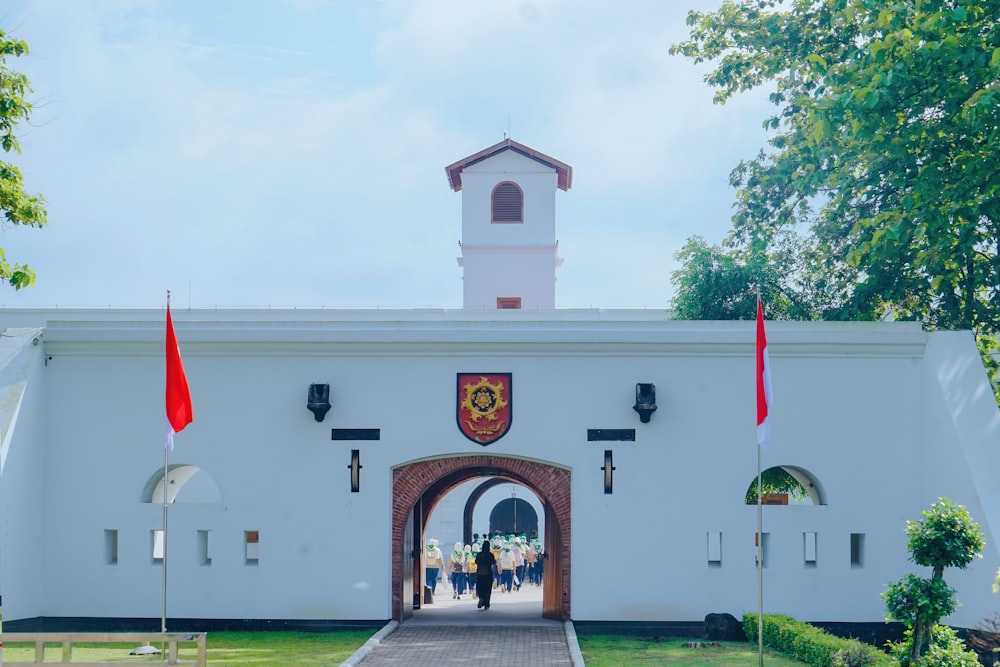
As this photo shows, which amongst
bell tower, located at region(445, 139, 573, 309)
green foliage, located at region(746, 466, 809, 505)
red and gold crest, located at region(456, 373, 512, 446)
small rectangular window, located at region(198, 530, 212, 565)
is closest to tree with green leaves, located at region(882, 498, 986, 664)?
red and gold crest, located at region(456, 373, 512, 446)

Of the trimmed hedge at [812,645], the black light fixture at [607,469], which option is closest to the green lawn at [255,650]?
the black light fixture at [607,469]

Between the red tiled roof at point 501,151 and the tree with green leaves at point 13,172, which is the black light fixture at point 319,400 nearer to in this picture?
the tree with green leaves at point 13,172

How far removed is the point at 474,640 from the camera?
16.9 meters

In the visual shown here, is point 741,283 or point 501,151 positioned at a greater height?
point 501,151

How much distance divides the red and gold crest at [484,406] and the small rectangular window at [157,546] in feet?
16.7

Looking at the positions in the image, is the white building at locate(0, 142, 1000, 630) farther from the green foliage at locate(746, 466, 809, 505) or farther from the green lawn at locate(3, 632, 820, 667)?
the green foliage at locate(746, 466, 809, 505)

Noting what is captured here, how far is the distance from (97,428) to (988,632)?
1318 cm

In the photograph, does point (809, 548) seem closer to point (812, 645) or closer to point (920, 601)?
point (812, 645)

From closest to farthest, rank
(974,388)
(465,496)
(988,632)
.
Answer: (988,632)
(974,388)
(465,496)

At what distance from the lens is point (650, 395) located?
1788 centimetres

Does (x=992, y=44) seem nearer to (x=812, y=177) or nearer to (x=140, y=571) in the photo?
(x=812, y=177)

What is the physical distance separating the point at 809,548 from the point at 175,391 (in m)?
9.75

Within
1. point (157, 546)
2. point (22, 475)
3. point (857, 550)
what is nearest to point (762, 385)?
point (857, 550)

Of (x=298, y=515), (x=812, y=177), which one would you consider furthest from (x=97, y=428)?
(x=812, y=177)
